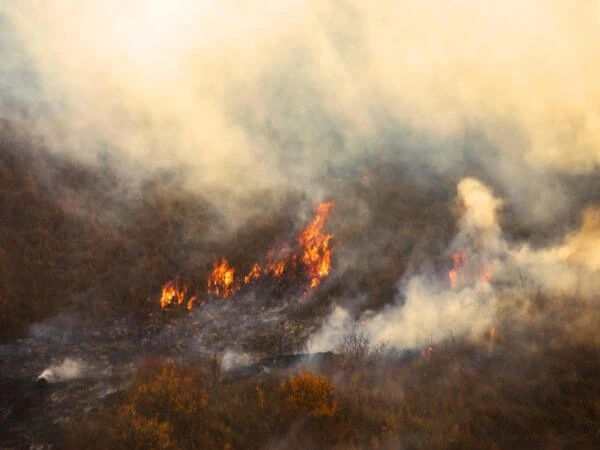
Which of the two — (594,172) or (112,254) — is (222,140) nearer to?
(112,254)

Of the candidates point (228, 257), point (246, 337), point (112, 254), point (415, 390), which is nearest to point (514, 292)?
point (415, 390)

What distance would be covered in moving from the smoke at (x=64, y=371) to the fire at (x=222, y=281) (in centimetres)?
686

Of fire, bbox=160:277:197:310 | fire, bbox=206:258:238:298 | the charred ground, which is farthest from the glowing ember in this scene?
fire, bbox=160:277:197:310

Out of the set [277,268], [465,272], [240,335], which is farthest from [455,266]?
[240,335]

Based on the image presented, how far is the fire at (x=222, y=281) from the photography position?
2153 cm

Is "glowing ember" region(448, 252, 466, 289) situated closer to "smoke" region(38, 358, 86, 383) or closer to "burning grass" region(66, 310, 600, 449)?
"burning grass" region(66, 310, 600, 449)

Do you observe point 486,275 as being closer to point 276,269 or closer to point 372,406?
point 276,269

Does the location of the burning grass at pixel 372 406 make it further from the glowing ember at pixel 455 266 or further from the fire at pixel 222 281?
the glowing ember at pixel 455 266

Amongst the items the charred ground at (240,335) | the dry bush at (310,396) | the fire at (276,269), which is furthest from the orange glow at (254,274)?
the dry bush at (310,396)

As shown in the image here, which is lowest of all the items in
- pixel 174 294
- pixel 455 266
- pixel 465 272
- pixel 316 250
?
pixel 174 294

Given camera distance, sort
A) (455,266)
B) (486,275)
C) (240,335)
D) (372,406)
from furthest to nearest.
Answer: (455,266)
(486,275)
(240,335)
(372,406)

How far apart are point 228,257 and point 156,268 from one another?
363cm

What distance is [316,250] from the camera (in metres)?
25.0

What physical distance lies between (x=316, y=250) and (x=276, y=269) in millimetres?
2860
